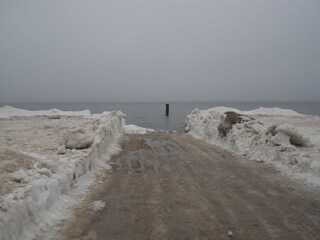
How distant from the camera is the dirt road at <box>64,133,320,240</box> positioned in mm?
4953

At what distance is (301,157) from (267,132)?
9.65 ft

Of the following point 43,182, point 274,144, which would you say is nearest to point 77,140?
point 43,182

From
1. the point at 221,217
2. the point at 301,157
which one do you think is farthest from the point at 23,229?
the point at 301,157

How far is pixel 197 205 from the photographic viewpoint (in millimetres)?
6148

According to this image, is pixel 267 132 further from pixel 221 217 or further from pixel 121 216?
pixel 121 216

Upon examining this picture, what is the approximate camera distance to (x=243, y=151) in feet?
39.5

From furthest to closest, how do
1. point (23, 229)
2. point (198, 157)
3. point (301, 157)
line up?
point (198, 157) < point (301, 157) < point (23, 229)

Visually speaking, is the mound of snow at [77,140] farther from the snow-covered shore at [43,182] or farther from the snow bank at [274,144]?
the snow bank at [274,144]

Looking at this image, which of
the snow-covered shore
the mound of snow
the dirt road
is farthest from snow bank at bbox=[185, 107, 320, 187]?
the mound of snow

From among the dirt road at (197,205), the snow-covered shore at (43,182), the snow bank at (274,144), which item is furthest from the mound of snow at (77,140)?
the snow bank at (274,144)

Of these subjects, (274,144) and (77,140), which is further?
(274,144)

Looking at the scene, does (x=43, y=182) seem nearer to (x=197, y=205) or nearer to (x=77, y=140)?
(x=197, y=205)

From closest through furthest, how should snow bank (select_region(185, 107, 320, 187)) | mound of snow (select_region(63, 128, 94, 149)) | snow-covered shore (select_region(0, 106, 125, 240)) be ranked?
snow-covered shore (select_region(0, 106, 125, 240))
snow bank (select_region(185, 107, 320, 187))
mound of snow (select_region(63, 128, 94, 149))

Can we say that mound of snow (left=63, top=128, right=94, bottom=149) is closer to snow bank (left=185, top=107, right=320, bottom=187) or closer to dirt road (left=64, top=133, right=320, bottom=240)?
dirt road (left=64, top=133, right=320, bottom=240)
